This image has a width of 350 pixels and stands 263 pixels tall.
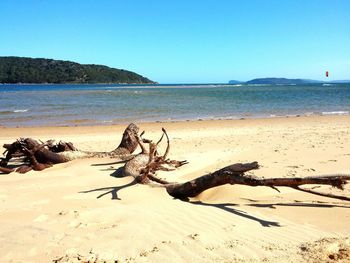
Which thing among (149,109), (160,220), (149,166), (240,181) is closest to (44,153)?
(149,166)

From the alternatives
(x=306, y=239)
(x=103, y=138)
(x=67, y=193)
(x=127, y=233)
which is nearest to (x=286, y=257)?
(x=306, y=239)

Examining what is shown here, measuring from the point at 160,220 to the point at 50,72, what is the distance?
179669 millimetres

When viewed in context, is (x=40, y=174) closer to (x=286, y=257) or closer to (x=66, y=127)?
(x=286, y=257)

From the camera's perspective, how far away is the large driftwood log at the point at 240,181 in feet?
15.0

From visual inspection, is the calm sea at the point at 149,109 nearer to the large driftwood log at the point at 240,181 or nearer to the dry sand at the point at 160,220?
the dry sand at the point at 160,220

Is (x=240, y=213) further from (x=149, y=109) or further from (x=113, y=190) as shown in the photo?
(x=149, y=109)

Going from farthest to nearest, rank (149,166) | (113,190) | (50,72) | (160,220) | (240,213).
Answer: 1. (50,72)
2. (149,166)
3. (113,190)
4. (240,213)
5. (160,220)

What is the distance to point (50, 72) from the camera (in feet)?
565

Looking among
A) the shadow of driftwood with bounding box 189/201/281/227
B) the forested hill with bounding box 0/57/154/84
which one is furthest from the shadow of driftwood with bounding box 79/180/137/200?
the forested hill with bounding box 0/57/154/84

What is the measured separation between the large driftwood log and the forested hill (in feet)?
558

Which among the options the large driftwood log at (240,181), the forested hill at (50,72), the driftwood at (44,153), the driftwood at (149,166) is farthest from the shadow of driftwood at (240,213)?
the forested hill at (50,72)

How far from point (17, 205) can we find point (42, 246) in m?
1.57

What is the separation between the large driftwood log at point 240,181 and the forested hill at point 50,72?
170083 millimetres

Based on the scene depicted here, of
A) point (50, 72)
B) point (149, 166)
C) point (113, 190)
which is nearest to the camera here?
point (113, 190)
